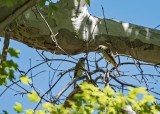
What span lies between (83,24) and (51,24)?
22 cm

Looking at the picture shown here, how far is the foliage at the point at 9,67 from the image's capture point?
2186 millimetres

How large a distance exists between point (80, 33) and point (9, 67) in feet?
3.96

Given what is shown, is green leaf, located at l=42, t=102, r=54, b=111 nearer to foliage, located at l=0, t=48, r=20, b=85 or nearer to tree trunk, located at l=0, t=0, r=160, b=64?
foliage, located at l=0, t=48, r=20, b=85

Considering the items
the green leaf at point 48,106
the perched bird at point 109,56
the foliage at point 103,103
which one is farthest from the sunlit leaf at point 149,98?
the perched bird at point 109,56

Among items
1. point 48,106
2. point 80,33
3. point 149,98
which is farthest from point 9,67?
point 80,33

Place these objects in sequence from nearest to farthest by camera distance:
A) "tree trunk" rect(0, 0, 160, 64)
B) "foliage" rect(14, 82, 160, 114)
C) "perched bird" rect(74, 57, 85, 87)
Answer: "foliage" rect(14, 82, 160, 114) → "perched bird" rect(74, 57, 85, 87) → "tree trunk" rect(0, 0, 160, 64)

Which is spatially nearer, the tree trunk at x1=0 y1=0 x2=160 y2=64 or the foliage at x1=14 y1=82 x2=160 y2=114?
the foliage at x1=14 y1=82 x2=160 y2=114

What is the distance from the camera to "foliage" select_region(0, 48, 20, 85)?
2186mm

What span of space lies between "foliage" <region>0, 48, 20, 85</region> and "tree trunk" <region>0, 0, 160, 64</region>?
985 mm

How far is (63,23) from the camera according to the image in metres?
3.38

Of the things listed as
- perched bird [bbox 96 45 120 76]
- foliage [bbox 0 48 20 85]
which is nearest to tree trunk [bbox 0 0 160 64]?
perched bird [bbox 96 45 120 76]

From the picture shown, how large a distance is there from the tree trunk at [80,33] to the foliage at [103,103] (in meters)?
1.08

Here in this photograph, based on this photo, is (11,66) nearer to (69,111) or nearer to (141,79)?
(69,111)

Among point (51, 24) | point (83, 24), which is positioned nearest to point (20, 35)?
point (51, 24)
